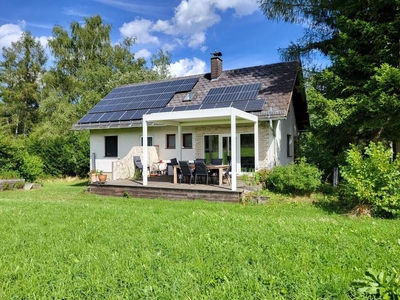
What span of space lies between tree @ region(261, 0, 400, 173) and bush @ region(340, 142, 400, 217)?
222 cm

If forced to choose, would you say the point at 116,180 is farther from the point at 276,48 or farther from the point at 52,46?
the point at 52,46

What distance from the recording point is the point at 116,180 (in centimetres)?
1384

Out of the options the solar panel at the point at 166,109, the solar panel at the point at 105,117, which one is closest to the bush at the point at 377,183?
the solar panel at the point at 166,109

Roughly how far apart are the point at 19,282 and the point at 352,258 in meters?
4.36

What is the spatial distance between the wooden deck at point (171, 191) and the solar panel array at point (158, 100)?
453 centimetres

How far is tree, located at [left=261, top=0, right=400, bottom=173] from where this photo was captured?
916cm

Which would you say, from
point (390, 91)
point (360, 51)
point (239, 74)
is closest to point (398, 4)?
point (360, 51)

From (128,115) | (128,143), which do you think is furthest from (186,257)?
(128,143)

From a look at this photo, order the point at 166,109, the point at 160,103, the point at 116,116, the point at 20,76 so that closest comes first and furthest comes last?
the point at 166,109, the point at 160,103, the point at 116,116, the point at 20,76

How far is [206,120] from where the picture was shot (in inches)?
539

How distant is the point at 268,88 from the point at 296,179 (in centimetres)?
604

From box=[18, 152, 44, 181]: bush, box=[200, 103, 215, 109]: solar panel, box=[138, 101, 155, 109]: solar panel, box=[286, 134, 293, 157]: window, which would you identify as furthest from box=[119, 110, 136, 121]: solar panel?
box=[286, 134, 293, 157]: window

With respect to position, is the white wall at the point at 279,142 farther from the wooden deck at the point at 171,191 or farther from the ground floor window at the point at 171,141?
the ground floor window at the point at 171,141

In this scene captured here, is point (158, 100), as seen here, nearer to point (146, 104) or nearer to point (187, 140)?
point (146, 104)
